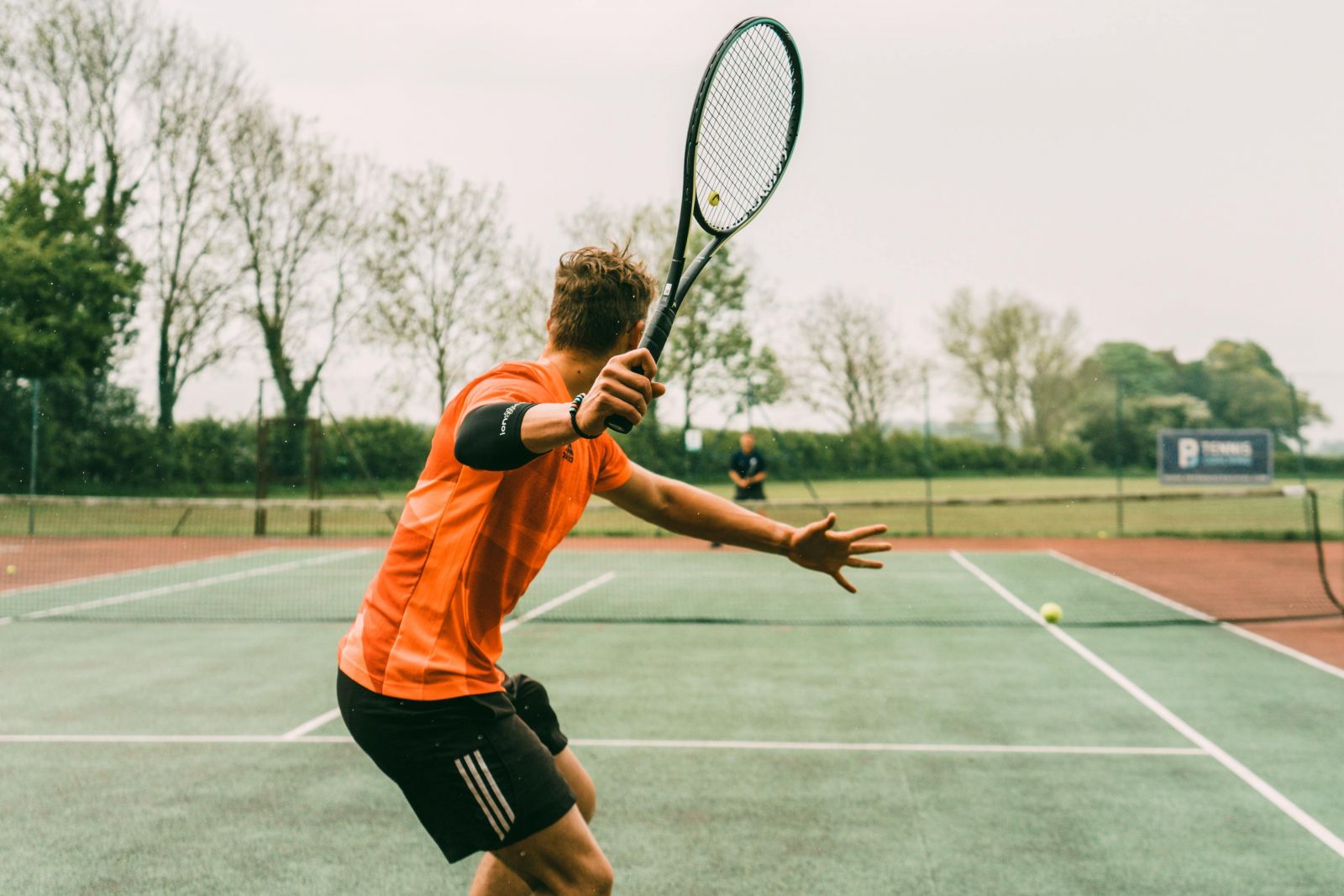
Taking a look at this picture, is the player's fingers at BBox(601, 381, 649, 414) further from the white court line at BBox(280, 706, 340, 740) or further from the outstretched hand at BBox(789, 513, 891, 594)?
the white court line at BBox(280, 706, 340, 740)

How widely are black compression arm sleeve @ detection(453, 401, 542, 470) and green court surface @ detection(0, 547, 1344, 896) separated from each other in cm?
210

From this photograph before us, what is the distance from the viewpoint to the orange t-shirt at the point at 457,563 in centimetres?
207

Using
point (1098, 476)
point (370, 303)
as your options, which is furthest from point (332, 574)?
point (370, 303)

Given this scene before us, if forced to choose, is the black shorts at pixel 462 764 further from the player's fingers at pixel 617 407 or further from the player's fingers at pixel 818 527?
the player's fingers at pixel 818 527

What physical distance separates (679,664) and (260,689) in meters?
2.60

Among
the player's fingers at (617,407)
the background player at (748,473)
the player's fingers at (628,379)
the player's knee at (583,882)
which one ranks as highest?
the player's fingers at (628,379)

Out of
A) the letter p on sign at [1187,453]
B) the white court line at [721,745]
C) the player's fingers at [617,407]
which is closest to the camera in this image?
the player's fingers at [617,407]

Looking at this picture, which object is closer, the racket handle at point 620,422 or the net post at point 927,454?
the racket handle at point 620,422

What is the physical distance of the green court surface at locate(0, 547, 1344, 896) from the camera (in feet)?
12.0

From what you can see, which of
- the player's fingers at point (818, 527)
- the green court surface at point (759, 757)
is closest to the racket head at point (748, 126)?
the player's fingers at point (818, 527)

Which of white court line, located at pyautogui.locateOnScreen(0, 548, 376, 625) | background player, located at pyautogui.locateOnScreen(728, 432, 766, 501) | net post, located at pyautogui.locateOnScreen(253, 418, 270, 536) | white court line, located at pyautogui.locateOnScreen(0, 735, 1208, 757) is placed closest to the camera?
white court line, located at pyautogui.locateOnScreen(0, 735, 1208, 757)

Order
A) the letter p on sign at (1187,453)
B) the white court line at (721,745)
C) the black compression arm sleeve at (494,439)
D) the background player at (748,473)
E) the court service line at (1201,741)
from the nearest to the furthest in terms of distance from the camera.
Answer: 1. the black compression arm sleeve at (494,439)
2. the court service line at (1201,741)
3. the white court line at (721,745)
4. the background player at (748,473)
5. the letter p on sign at (1187,453)

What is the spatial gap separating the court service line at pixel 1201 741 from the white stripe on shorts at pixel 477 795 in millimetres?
3135

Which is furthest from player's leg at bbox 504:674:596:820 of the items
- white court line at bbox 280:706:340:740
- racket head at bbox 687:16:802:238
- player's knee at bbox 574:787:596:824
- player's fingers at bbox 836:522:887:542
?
white court line at bbox 280:706:340:740
